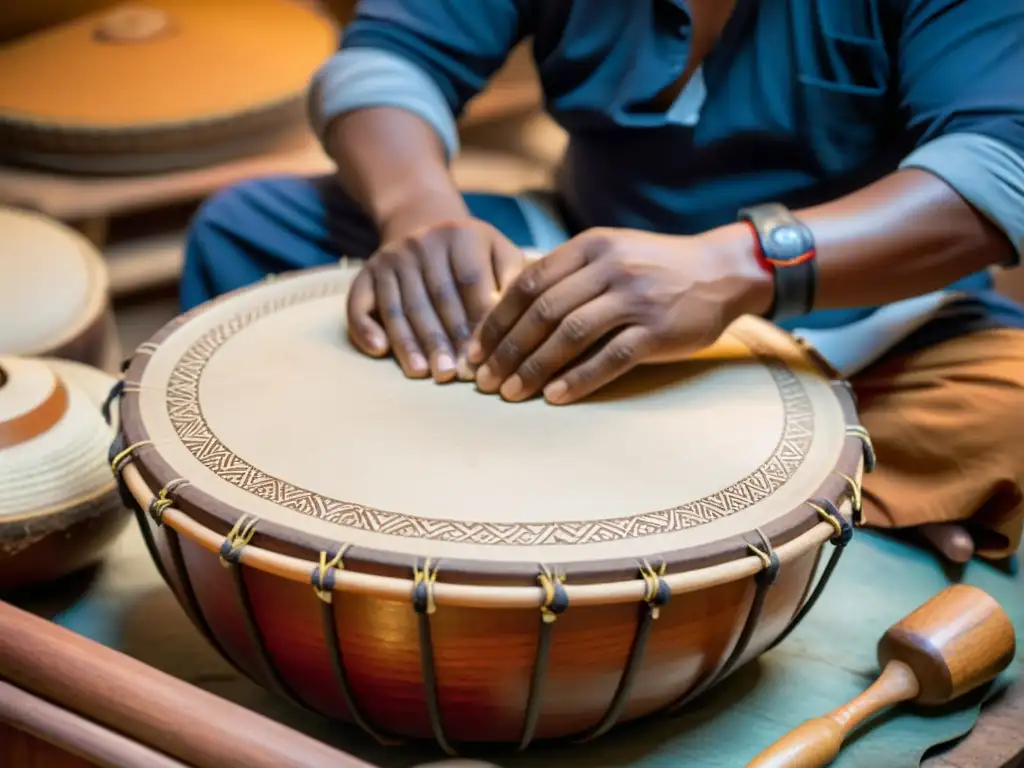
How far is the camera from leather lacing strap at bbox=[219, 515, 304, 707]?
0.89 meters

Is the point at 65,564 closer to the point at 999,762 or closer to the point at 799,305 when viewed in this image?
the point at 799,305

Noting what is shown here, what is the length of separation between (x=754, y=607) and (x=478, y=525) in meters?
0.26

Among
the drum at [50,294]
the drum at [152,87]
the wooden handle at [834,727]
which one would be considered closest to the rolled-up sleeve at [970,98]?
the wooden handle at [834,727]

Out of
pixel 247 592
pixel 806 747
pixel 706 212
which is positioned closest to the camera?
pixel 247 592

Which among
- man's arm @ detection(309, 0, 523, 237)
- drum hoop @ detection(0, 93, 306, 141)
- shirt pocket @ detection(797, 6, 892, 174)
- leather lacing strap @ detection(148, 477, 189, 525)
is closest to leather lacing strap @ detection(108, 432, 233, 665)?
leather lacing strap @ detection(148, 477, 189, 525)

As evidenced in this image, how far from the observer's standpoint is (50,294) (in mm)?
1568

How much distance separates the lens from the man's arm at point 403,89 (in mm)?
1421

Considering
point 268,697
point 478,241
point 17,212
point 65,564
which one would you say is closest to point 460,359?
point 478,241

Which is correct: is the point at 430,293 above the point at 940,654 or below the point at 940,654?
above

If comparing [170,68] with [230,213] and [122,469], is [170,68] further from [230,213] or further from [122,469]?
[122,469]

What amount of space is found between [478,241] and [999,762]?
77 centimetres

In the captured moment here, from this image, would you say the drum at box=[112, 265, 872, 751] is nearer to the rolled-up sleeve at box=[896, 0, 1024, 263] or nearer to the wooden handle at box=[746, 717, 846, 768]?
the wooden handle at box=[746, 717, 846, 768]

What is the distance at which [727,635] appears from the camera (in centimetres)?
99

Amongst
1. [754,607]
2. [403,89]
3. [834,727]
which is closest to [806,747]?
[834,727]
